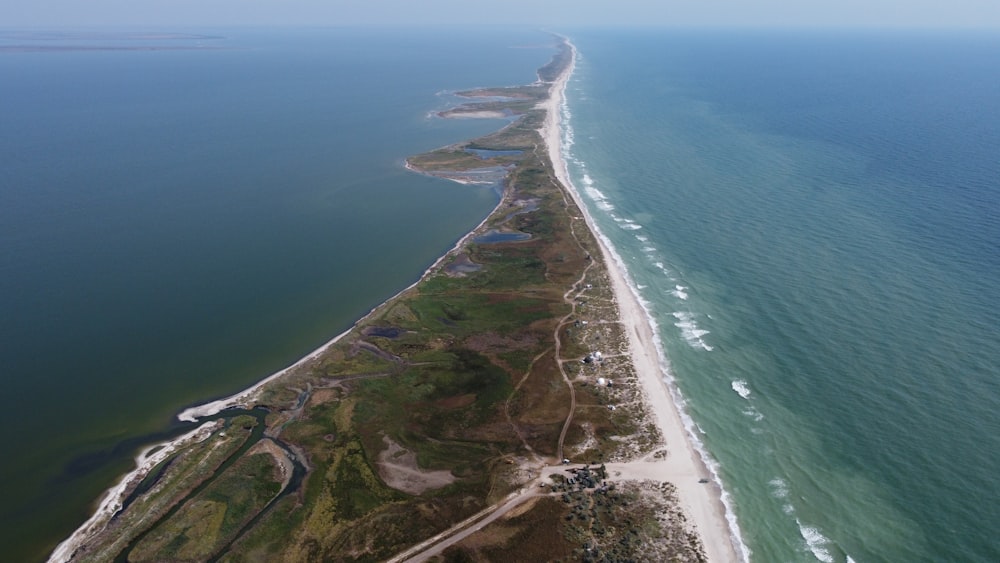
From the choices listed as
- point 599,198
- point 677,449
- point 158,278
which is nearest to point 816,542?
point 677,449

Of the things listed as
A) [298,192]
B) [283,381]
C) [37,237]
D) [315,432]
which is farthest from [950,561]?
[37,237]

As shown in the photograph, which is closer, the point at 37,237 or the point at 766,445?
the point at 766,445

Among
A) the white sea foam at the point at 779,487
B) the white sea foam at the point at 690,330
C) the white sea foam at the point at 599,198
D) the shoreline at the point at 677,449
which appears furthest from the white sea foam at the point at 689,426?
the white sea foam at the point at 599,198

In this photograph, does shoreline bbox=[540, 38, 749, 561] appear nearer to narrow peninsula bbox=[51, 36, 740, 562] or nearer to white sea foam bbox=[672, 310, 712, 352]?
narrow peninsula bbox=[51, 36, 740, 562]

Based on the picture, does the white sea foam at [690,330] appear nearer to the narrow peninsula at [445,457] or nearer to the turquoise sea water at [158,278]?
the narrow peninsula at [445,457]

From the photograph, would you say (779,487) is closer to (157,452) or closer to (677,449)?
(677,449)

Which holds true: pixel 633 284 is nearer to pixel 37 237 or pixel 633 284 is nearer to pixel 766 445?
pixel 766 445
